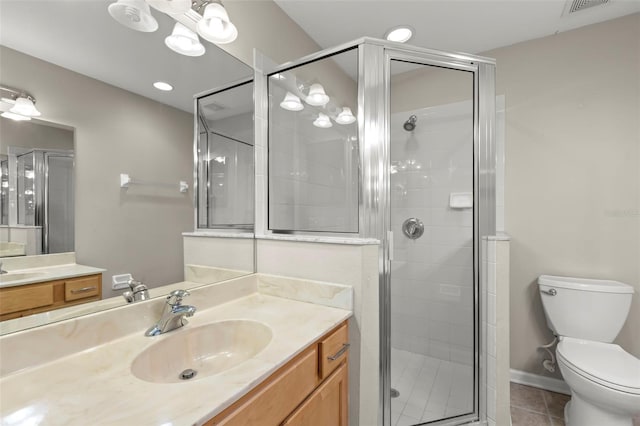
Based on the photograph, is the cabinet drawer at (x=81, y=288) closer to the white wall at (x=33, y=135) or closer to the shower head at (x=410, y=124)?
the white wall at (x=33, y=135)

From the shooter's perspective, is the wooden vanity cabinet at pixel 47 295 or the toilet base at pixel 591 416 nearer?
the wooden vanity cabinet at pixel 47 295

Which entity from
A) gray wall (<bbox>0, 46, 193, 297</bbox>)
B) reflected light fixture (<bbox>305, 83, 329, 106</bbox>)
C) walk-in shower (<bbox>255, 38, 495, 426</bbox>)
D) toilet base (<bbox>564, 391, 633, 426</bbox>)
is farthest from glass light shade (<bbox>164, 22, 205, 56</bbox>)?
toilet base (<bbox>564, 391, 633, 426</bbox>)

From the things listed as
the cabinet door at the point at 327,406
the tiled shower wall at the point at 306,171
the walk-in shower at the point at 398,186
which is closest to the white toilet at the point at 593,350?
the walk-in shower at the point at 398,186

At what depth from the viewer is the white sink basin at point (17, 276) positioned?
0.70m

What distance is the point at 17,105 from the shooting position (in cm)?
72

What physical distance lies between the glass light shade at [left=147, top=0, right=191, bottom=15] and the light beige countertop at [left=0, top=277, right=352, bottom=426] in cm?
105

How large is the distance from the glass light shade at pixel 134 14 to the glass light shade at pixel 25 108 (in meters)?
0.39

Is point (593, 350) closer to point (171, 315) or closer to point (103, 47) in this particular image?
point (171, 315)

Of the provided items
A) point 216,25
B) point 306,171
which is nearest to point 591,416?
point 306,171

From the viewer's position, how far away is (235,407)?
0.61 m

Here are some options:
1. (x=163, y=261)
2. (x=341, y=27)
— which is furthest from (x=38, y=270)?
(x=341, y=27)

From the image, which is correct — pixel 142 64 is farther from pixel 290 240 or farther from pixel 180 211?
pixel 290 240

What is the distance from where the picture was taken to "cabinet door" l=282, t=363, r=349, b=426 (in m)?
0.82

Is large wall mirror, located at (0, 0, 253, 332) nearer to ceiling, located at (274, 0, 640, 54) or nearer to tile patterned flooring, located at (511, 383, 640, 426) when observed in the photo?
ceiling, located at (274, 0, 640, 54)
